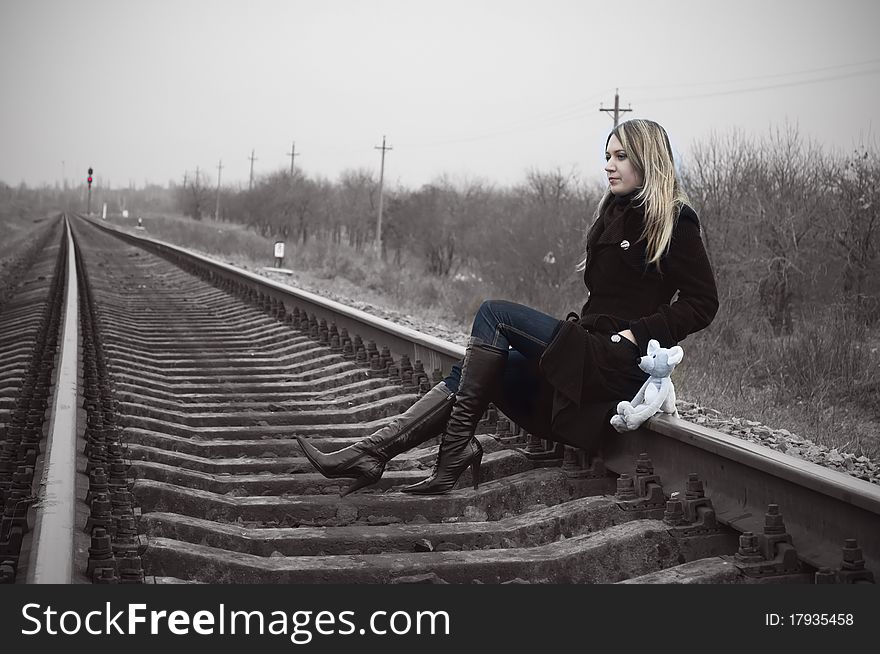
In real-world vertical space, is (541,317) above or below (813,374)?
above

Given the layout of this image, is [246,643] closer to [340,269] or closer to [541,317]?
[541,317]

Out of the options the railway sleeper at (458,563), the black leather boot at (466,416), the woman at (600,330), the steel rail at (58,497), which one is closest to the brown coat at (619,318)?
the woman at (600,330)

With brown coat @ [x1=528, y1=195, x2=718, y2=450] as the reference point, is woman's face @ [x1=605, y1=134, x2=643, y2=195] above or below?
above

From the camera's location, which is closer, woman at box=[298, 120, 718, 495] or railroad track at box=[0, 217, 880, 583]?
railroad track at box=[0, 217, 880, 583]

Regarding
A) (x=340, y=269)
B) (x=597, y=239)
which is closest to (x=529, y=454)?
(x=597, y=239)

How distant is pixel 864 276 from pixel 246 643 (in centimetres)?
1306

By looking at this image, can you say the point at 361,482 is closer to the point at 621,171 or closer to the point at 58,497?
the point at 58,497

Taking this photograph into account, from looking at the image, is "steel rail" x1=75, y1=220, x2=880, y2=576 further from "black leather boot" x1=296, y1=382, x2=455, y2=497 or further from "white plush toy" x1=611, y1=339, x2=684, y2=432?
"black leather boot" x1=296, y1=382, x2=455, y2=497

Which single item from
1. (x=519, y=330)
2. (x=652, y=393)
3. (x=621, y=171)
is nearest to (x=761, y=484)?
(x=652, y=393)

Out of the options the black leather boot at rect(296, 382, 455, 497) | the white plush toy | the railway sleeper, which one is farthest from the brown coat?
the railway sleeper

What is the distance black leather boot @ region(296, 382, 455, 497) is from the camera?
156 inches

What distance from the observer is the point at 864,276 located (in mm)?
13797

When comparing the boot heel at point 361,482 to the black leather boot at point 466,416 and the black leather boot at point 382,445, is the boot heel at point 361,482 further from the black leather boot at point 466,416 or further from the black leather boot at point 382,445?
the black leather boot at point 466,416

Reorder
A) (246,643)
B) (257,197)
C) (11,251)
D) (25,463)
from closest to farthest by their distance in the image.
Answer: (246,643) < (25,463) < (11,251) < (257,197)
